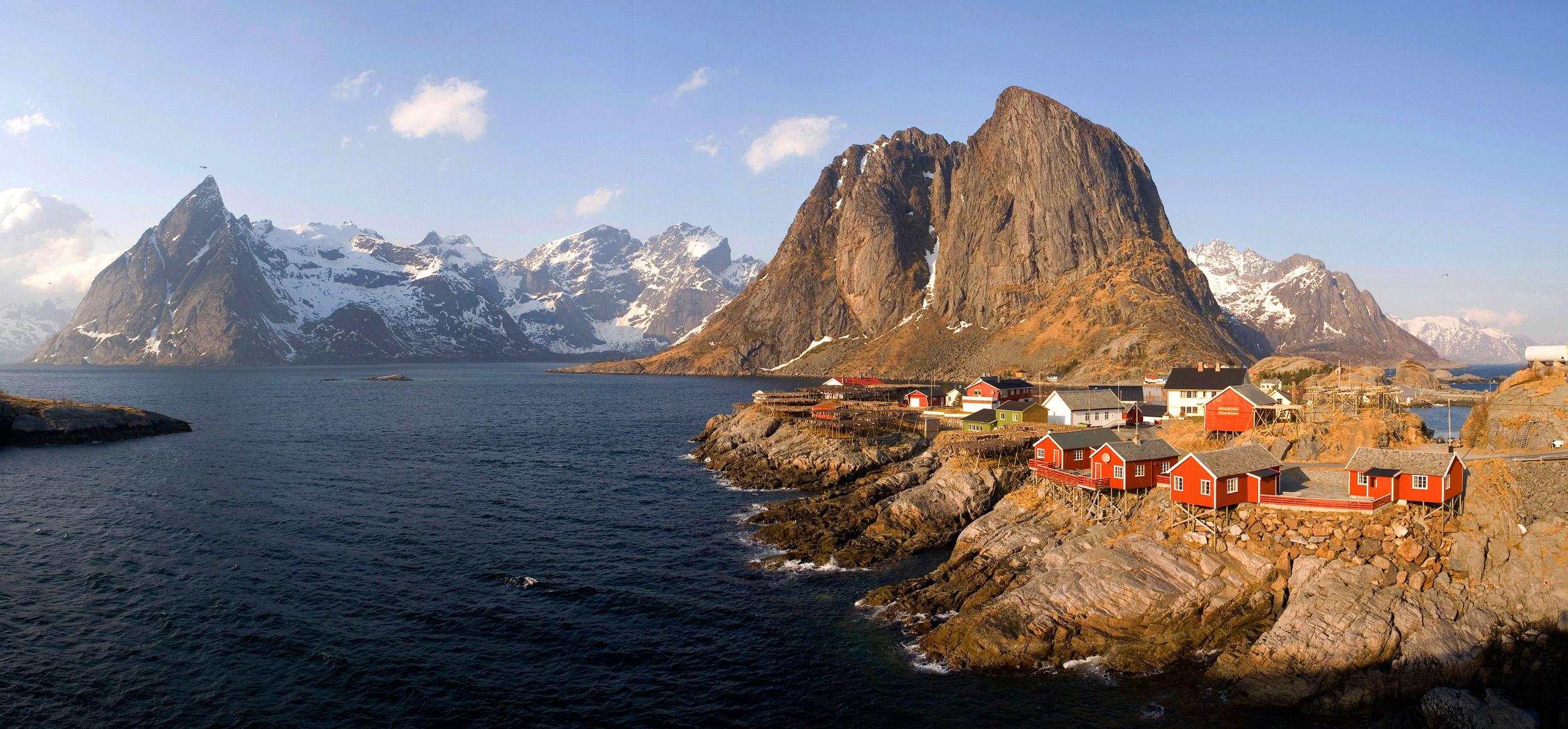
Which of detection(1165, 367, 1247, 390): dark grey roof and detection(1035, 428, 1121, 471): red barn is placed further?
detection(1165, 367, 1247, 390): dark grey roof

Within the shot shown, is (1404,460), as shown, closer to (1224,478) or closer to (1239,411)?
(1224,478)

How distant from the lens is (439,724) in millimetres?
29078

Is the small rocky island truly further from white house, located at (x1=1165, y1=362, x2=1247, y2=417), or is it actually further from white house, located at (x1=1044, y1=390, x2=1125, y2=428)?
white house, located at (x1=1165, y1=362, x2=1247, y2=417)

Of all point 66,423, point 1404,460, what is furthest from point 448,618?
point 66,423

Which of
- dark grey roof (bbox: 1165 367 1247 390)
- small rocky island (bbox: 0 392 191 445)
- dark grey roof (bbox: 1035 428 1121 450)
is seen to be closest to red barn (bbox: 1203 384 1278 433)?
dark grey roof (bbox: 1035 428 1121 450)

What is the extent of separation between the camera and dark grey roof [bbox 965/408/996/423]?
8094cm

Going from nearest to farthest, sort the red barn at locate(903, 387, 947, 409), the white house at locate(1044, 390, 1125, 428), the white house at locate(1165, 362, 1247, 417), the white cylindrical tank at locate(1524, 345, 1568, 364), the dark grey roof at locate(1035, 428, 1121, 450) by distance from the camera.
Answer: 1. the dark grey roof at locate(1035, 428, 1121, 450)
2. the white cylindrical tank at locate(1524, 345, 1568, 364)
3. the white house at locate(1165, 362, 1247, 417)
4. the white house at locate(1044, 390, 1125, 428)
5. the red barn at locate(903, 387, 947, 409)

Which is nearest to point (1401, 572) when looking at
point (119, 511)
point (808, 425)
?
point (808, 425)

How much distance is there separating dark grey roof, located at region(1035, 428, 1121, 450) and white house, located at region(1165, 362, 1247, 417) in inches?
1112

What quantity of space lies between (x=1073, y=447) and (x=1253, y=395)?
20.1m

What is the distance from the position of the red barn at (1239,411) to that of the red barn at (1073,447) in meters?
12.7

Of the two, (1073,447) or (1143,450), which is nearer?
(1143,450)

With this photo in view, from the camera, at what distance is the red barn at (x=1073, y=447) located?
53219 millimetres

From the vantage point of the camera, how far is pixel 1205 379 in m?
81.5
